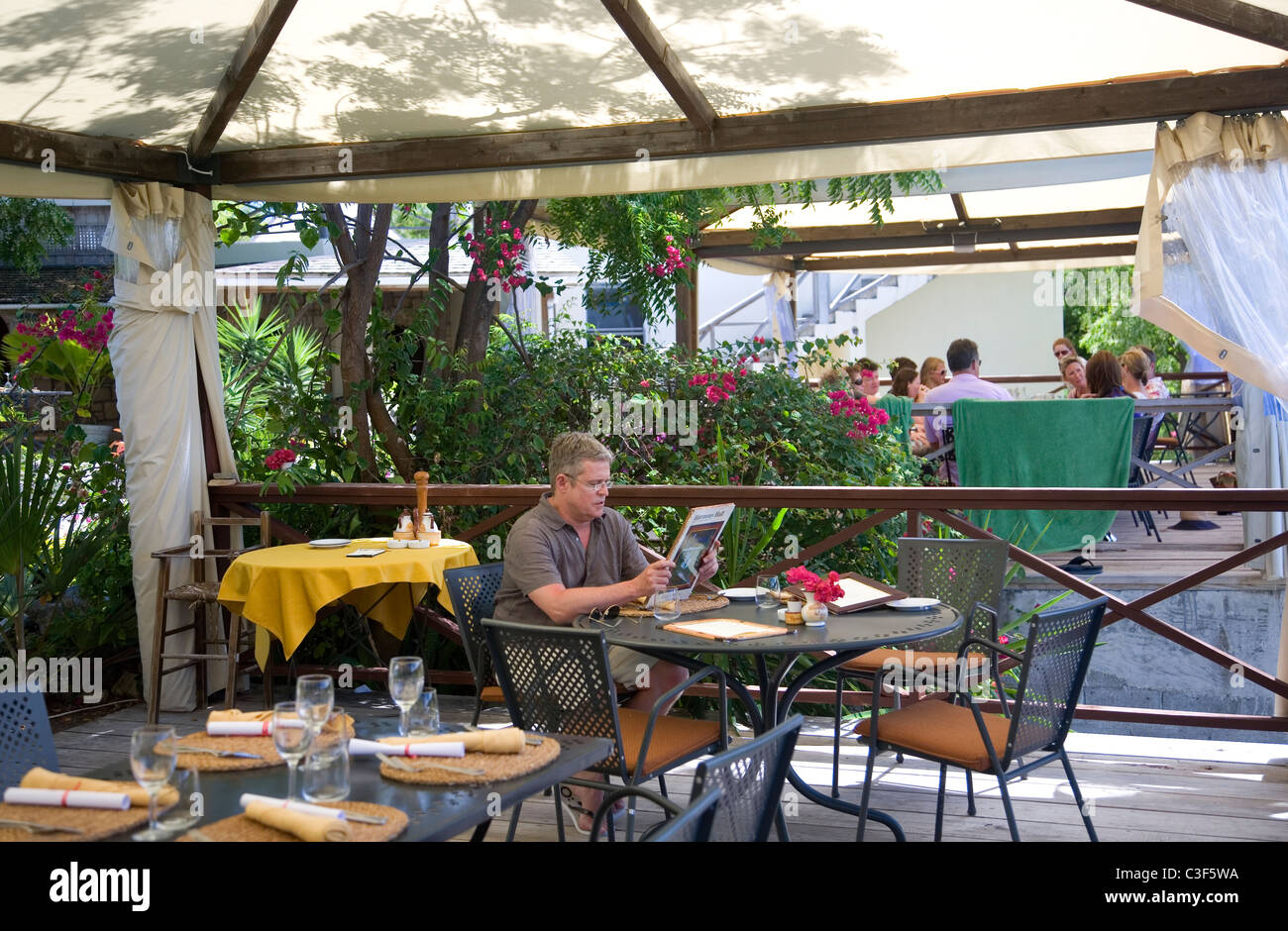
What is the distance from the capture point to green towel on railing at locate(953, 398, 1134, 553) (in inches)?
314

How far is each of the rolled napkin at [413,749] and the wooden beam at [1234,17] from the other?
3.27m

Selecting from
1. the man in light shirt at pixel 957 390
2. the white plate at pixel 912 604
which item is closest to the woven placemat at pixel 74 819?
the white plate at pixel 912 604

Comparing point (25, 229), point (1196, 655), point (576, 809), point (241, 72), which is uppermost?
point (25, 229)

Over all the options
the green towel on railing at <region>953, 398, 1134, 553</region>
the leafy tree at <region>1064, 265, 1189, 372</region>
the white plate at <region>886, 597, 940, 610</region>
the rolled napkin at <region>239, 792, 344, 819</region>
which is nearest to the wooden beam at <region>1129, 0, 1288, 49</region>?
the white plate at <region>886, 597, 940, 610</region>

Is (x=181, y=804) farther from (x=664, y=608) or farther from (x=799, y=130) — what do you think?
(x=799, y=130)

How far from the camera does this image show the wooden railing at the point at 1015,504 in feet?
16.0

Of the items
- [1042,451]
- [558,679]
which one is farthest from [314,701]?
[1042,451]

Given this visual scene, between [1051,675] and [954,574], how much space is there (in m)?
1.34

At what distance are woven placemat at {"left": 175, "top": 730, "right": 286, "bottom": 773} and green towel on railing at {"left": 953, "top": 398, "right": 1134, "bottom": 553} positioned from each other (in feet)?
20.2

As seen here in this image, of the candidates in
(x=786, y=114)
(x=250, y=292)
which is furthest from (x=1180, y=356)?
(x=786, y=114)

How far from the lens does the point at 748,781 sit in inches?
84.7

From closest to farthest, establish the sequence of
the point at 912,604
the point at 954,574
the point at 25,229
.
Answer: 1. the point at 912,604
2. the point at 954,574
3. the point at 25,229

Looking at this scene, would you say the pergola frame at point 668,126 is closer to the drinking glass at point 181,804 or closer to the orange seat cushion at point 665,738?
the orange seat cushion at point 665,738

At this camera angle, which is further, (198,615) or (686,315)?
(686,315)
